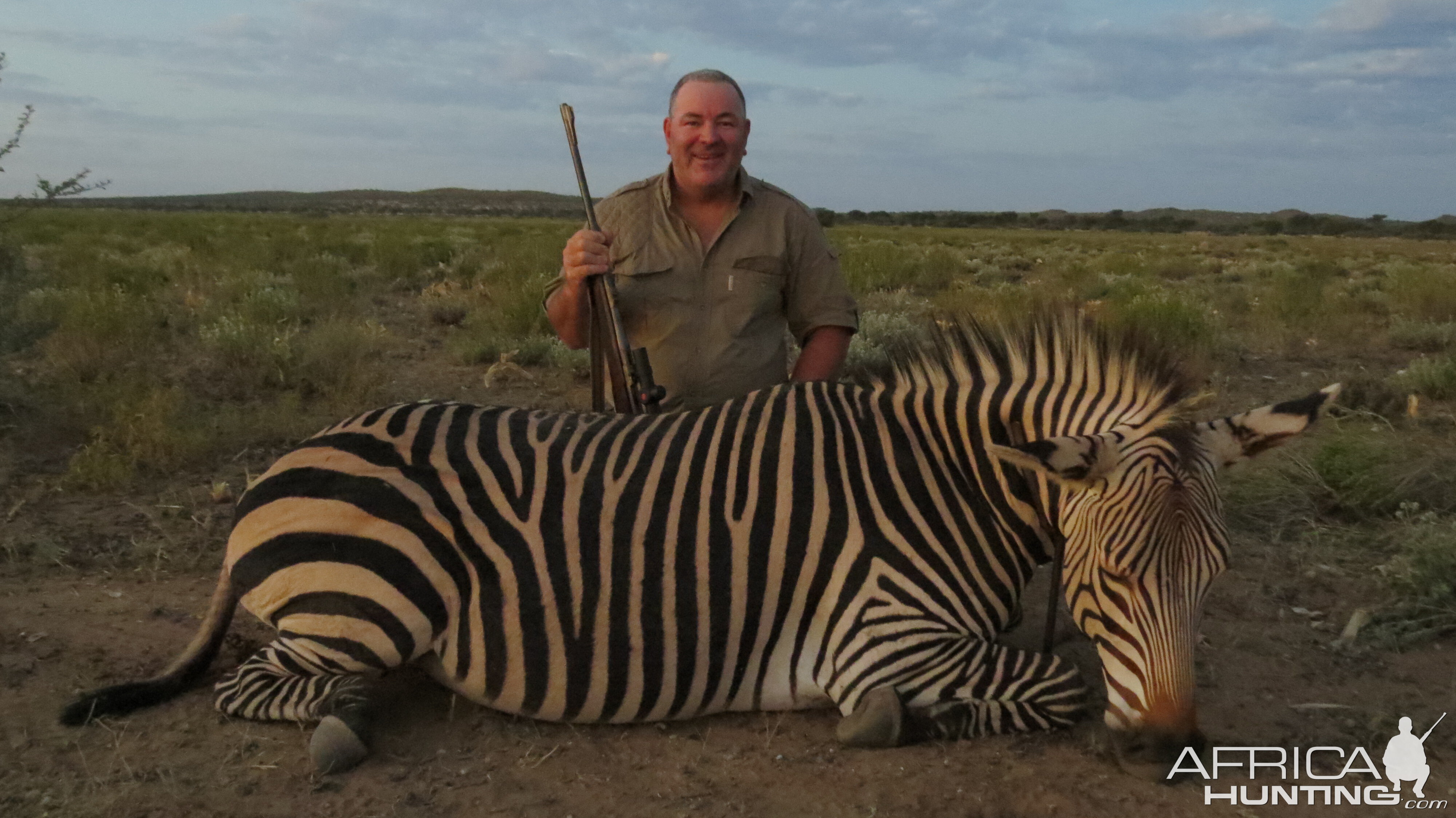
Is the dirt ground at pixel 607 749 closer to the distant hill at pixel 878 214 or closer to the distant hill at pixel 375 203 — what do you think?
the distant hill at pixel 878 214

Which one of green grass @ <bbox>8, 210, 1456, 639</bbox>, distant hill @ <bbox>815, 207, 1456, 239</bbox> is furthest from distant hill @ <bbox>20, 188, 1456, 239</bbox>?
green grass @ <bbox>8, 210, 1456, 639</bbox>

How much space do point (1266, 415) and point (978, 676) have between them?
1102 millimetres

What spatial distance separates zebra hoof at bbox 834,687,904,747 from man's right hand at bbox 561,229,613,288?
6.89ft

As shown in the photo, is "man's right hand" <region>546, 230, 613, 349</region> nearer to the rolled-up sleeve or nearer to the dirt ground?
the rolled-up sleeve

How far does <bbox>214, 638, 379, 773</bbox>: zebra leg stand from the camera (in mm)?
3010

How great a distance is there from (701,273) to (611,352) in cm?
59

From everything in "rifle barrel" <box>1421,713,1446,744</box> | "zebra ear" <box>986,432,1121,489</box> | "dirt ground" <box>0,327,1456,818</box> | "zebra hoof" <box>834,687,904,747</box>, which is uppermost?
"zebra ear" <box>986,432,1121,489</box>

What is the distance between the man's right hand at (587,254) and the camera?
4246 mm

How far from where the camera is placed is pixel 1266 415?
9.17 feet

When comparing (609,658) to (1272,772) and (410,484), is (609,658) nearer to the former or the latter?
(410,484)

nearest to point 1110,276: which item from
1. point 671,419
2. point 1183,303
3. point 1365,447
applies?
point 1183,303

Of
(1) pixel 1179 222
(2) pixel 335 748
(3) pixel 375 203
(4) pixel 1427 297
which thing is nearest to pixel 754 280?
(2) pixel 335 748

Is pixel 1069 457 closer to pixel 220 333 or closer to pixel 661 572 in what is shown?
pixel 661 572

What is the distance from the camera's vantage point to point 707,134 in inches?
174
